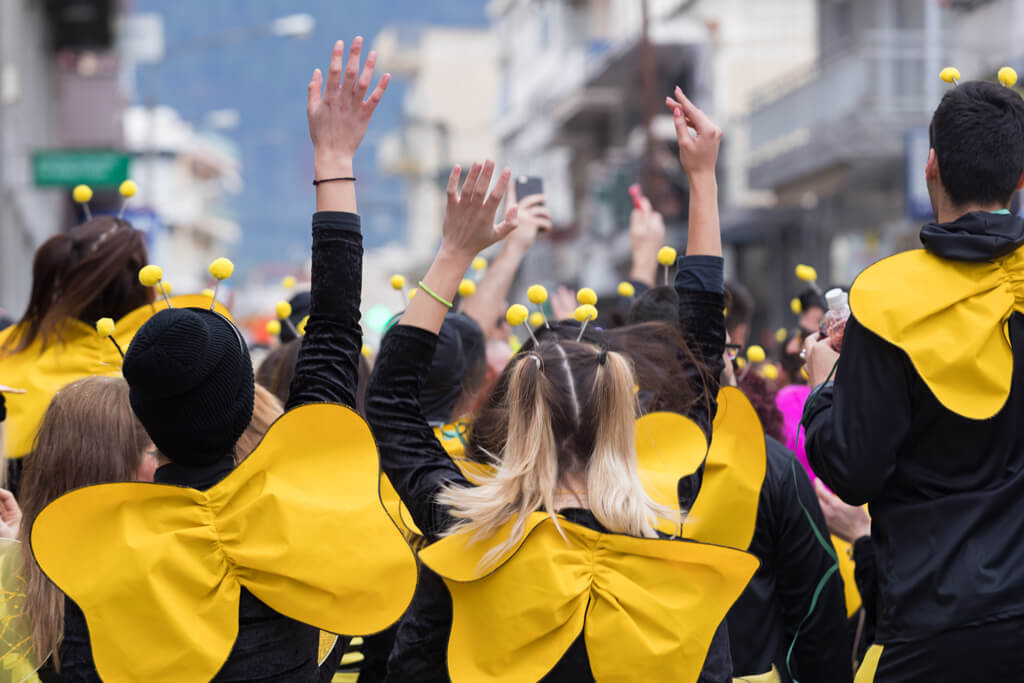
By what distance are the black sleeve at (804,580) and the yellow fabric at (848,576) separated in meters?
0.44

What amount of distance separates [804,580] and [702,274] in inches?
35.2

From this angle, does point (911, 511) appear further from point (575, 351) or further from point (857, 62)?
point (857, 62)

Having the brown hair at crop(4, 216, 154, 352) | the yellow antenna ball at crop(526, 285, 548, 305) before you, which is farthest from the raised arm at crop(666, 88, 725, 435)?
the brown hair at crop(4, 216, 154, 352)

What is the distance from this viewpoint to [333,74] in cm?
261

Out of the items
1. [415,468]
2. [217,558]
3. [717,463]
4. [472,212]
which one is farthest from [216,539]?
Result: [717,463]

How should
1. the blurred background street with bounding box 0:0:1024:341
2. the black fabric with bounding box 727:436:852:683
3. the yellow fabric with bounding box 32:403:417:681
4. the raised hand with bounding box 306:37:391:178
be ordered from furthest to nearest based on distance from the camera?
the blurred background street with bounding box 0:0:1024:341 → the black fabric with bounding box 727:436:852:683 → the raised hand with bounding box 306:37:391:178 → the yellow fabric with bounding box 32:403:417:681

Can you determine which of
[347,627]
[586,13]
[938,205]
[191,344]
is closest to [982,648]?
[938,205]

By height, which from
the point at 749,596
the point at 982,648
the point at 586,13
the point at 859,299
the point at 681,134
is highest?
the point at 586,13

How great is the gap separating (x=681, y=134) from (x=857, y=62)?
15973 mm

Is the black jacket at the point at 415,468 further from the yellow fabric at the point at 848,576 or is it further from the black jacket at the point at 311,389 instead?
the yellow fabric at the point at 848,576

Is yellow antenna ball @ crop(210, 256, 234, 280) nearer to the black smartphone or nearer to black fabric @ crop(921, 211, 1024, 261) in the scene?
black fabric @ crop(921, 211, 1024, 261)

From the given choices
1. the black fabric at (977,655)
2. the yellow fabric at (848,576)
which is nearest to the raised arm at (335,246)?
the black fabric at (977,655)

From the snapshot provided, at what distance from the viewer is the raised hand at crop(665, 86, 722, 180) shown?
3.08 metres

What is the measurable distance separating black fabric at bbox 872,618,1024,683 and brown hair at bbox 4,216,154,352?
2466mm
